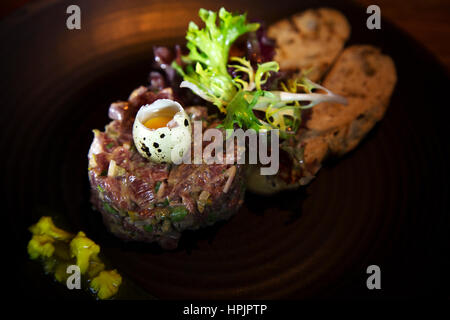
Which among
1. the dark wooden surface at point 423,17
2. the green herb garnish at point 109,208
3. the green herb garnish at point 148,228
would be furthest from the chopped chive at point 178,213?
the dark wooden surface at point 423,17

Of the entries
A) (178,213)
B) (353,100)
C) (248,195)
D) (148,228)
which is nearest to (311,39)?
(353,100)

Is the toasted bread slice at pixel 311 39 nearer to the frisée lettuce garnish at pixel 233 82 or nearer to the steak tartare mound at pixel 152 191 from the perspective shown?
the frisée lettuce garnish at pixel 233 82

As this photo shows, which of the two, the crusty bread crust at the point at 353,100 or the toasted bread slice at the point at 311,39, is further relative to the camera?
the toasted bread slice at the point at 311,39

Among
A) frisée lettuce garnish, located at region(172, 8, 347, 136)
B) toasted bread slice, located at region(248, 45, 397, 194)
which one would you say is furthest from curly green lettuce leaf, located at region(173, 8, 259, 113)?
toasted bread slice, located at region(248, 45, 397, 194)

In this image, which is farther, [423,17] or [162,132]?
[423,17]

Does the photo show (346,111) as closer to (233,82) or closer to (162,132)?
(233,82)

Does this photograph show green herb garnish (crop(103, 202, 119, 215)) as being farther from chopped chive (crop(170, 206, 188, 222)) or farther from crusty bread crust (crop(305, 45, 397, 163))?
crusty bread crust (crop(305, 45, 397, 163))
